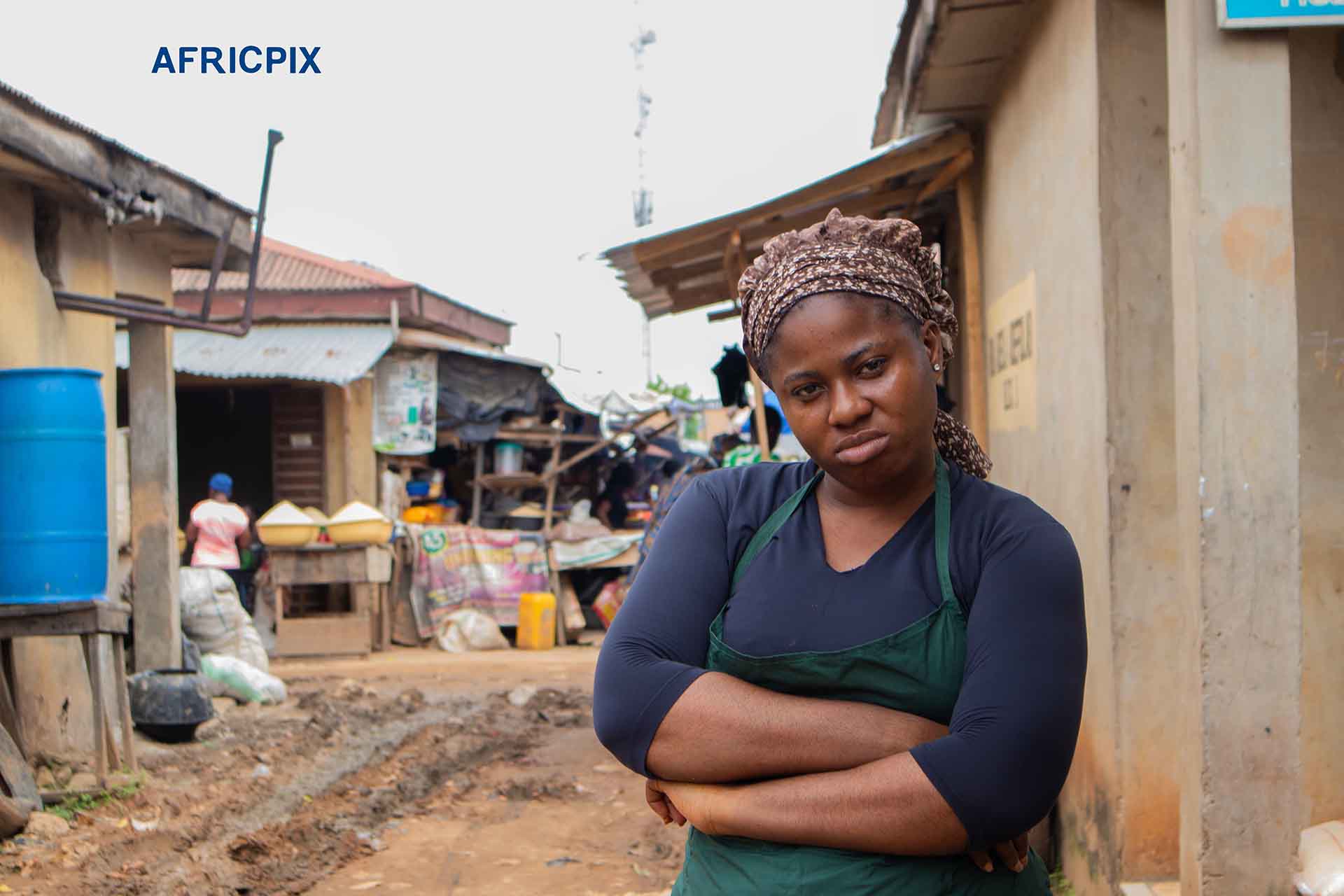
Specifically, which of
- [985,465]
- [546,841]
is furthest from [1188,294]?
[546,841]

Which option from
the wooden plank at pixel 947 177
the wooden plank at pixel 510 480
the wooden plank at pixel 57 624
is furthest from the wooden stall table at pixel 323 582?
the wooden plank at pixel 947 177

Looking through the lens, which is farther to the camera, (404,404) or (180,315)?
(404,404)

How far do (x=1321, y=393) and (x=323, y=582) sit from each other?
11133mm

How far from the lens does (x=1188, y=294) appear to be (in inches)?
113

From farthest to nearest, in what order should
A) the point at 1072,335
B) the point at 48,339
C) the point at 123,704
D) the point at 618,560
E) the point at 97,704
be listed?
the point at 618,560 < the point at 48,339 < the point at 123,704 < the point at 97,704 < the point at 1072,335

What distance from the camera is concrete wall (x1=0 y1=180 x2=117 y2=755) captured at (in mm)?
6480

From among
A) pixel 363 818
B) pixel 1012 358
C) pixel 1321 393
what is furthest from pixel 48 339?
pixel 1321 393

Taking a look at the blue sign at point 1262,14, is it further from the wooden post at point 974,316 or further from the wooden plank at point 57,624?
the wooden plank at point 57,624

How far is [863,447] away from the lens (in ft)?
5.49

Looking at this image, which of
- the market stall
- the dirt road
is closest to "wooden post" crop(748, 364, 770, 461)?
the dirt road

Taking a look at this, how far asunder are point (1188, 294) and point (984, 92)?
293 centimetres

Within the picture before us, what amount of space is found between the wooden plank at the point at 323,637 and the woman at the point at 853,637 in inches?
474

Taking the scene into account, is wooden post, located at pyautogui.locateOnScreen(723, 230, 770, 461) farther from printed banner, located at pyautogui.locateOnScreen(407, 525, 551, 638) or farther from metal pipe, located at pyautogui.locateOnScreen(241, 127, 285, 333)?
printed banner, located at pyautogui.locateOnScreen(407, 525, 551, 638)

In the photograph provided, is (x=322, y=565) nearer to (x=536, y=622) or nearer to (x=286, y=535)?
(x=286, y=535)
